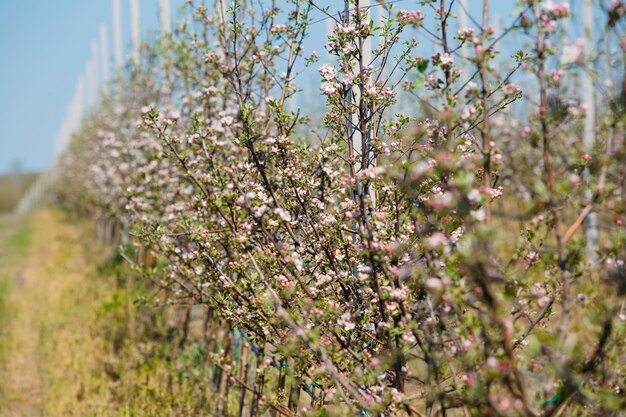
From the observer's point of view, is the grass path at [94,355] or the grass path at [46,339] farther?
the grass path at [46,339]

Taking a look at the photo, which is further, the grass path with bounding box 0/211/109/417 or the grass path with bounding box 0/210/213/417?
the grass path with bounding box 0/211/109/417

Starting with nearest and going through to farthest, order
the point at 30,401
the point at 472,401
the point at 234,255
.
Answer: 1. the point at 472,401
2. the point at 234,255
3. the point at 30,401

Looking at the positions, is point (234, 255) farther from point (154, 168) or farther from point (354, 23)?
point (154, 168)

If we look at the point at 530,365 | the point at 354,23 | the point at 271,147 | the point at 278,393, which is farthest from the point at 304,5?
the point at 530,365

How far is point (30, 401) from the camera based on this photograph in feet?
19.0

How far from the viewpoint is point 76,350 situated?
6199 mm

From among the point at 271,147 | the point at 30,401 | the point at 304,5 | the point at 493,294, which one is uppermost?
the point at 304,5

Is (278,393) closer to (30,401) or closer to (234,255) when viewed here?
(234,255)

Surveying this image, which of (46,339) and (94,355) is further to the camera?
(46,339)

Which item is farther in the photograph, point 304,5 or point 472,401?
point 304,5

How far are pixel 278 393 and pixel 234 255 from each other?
973 millimetres

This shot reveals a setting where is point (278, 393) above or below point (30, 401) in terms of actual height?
above

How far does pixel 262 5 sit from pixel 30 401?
4.27 m

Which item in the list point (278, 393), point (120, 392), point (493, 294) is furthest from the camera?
point (120, 392)
